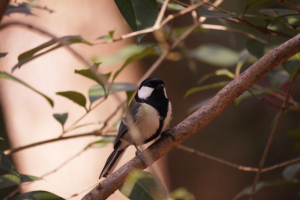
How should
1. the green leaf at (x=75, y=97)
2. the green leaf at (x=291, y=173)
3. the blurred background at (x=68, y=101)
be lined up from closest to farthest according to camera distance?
the green leaf at (x=75, y=97) < the green leaf at (x=291, y=173) < the blurred background at (x=68, y=101)

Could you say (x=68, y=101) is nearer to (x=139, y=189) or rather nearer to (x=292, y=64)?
(x=139, y=189)

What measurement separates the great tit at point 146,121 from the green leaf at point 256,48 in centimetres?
36

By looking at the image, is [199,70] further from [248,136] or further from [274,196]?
[274,196]

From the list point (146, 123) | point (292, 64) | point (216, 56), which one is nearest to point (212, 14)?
point (292, 64)

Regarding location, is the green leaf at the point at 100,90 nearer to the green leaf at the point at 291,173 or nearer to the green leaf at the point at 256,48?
the green leaf at the point at 256,48

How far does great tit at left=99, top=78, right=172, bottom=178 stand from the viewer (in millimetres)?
985

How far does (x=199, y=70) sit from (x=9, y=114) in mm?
1437

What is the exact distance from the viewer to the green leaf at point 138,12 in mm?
633

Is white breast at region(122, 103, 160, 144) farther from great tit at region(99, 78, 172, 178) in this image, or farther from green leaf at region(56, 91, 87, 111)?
green leaf at region(56, 91, 87, 111)

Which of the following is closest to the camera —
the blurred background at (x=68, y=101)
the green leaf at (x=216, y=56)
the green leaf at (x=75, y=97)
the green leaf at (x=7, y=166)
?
the green leaf at (x=7, y=166)

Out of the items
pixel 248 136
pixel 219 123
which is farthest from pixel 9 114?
pixel 248 136

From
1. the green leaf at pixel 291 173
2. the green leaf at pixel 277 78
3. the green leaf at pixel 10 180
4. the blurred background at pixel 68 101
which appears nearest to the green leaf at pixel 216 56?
the blurred background at pixel 68 101

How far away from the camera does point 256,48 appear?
0.93 meters

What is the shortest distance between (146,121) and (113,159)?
21cm
